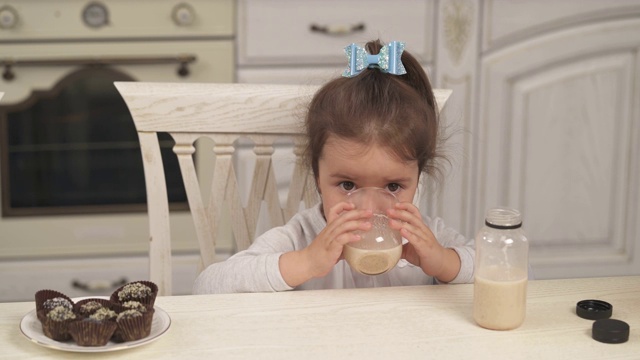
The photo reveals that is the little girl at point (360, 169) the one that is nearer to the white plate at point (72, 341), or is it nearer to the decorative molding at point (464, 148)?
the white plate at point (72, 341)

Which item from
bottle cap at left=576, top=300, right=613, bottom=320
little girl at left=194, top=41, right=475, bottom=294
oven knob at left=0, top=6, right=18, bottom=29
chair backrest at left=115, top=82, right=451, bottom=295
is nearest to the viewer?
bottle cap at left=576, top=300, right=613, bottom=320

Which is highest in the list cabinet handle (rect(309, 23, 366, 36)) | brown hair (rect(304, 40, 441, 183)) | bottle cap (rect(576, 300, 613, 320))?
cabinet handle (rect(309, 23, 366, 36))

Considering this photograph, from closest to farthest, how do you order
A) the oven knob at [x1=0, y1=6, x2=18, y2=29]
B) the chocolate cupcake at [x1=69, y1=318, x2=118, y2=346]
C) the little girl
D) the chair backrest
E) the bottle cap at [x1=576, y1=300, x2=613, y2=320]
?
1. the chocolate cupcake at [x1=69, y1=318, x2=118, y2=346]
2. the bottle cap at [x1=576, y1=300, x2=613, y2=320]
3. the little girl
4. the chair backrest
5. the oven knob at [x1=0, y1=6, x2=18, y2=29]

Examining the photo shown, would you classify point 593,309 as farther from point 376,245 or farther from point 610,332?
point 376,245

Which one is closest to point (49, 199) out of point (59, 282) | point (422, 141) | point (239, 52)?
point (59, 282)

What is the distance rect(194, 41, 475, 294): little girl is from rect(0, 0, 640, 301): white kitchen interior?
0.93 m

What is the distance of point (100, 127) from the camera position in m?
2.27

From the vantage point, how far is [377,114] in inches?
46.7

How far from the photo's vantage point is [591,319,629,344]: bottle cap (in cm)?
89

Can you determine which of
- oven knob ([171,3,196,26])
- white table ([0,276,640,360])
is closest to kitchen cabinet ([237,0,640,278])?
oven knob ([171,3,196,26])

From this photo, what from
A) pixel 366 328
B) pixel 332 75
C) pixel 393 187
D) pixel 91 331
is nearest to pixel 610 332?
pixel 366 328

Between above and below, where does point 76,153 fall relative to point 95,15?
below

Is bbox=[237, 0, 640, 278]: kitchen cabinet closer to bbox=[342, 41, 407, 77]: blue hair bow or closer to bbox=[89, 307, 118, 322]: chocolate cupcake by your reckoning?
bbox=[342, 41, 407, 77]: blue hair bow

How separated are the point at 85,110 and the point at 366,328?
1518 mm
